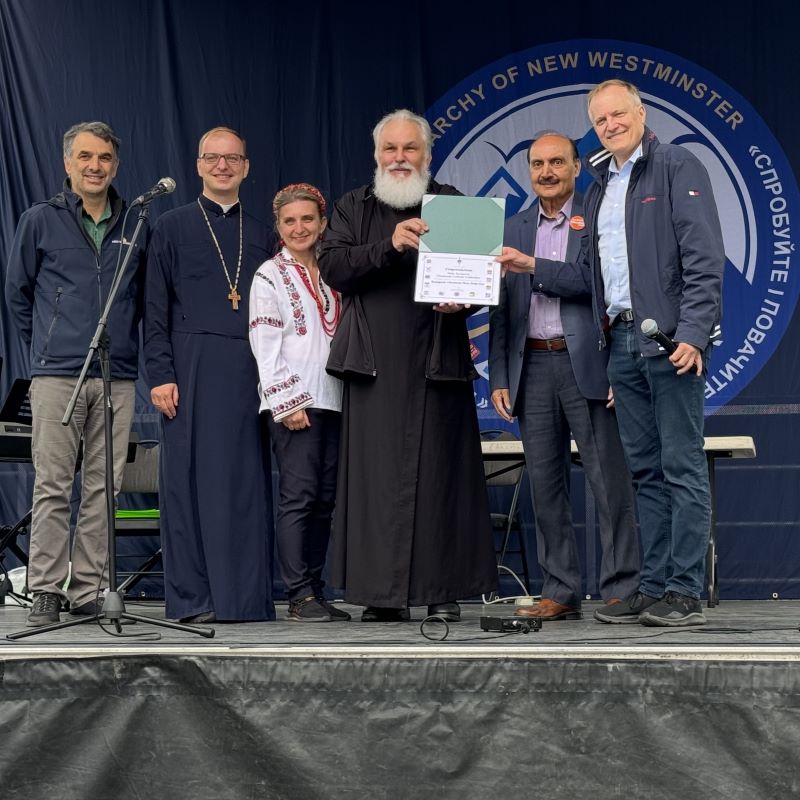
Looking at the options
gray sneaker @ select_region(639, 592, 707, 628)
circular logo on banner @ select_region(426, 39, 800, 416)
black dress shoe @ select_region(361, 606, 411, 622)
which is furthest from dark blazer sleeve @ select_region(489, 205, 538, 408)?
circular logo on banner @ select_region(426, 39, 800, 416)

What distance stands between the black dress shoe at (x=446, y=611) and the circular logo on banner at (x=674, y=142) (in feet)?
8.44

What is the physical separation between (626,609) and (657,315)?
1.08 m

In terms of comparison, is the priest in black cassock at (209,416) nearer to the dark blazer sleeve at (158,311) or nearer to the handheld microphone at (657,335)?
the dark blazer sleeve at (158,311)

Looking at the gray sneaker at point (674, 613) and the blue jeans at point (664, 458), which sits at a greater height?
the blue jeans at point (664, 458)

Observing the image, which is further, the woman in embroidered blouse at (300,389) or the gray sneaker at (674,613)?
the woman in embroidered blouse at (300,389)

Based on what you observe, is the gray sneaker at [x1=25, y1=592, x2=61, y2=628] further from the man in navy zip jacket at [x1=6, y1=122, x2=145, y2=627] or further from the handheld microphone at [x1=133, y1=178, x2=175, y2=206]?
the handheld microphone at [x1=133, y1=178, x2=175, y2=206]

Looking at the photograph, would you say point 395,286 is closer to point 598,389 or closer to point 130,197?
point 598,389

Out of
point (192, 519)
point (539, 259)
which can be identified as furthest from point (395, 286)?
point (192, 519)

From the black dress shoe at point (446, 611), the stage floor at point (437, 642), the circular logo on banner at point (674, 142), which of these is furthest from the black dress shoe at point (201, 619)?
the circular logo on banner at point (674, 142)

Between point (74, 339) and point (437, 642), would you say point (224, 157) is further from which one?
point (437, 642)

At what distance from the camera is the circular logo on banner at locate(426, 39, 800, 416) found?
6789 millimetres

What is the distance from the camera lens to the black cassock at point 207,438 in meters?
4.73

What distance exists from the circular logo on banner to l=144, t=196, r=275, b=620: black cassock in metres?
2.36

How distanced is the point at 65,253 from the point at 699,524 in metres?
2.64
